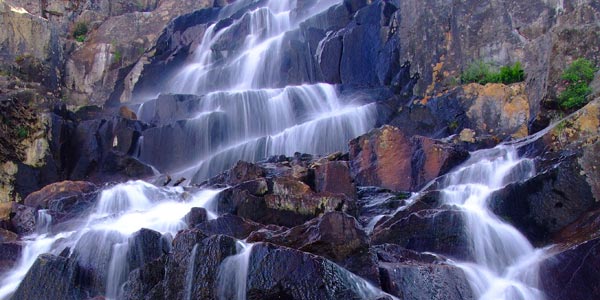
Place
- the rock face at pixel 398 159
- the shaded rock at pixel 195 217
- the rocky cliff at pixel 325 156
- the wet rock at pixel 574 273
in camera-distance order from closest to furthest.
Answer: the wet rock at pixel 574 273
the rocky cliff at pixel 325 156
the shaded rock at pixel 195 217
the rock face at pixel 398 159

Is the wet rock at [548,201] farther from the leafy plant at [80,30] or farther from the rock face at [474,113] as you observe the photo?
the leafy plant at [80,30]

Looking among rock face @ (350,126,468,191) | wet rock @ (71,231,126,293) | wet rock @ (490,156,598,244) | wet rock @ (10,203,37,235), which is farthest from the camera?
rock face @ (350,126,468,191)

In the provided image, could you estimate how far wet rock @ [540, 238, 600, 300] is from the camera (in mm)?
9172

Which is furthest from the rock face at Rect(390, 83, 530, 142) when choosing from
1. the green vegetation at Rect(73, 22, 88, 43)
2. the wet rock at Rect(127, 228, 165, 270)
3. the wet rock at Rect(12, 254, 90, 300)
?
the green vegetation at Rect(73, 22, 88, 43)

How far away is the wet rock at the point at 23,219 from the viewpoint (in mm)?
14188

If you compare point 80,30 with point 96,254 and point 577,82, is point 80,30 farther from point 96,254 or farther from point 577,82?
point 577,82

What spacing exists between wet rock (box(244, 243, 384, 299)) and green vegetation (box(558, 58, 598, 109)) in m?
9.32

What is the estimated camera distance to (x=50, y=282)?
10.5 meters

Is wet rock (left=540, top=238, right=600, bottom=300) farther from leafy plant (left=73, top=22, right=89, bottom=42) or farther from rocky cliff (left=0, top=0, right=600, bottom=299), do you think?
leafy plant (left=73, top=22, right=89, bottom=42)

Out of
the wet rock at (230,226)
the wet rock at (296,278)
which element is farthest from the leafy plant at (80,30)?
the wet rock at (296,278)

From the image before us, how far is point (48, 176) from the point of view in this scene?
824 inches

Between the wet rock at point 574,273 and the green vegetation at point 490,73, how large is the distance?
10536 mm

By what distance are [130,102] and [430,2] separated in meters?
16.2

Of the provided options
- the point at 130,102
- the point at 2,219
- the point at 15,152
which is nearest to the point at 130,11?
the point at 130,102
